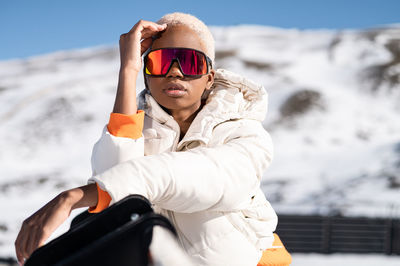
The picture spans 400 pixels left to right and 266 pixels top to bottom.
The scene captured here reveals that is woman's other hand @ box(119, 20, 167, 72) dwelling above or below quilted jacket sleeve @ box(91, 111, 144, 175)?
above

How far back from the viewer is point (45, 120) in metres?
27.8

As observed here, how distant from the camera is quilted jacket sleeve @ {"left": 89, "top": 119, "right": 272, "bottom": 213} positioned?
2.84 feet

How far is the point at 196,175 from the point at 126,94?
30 cm

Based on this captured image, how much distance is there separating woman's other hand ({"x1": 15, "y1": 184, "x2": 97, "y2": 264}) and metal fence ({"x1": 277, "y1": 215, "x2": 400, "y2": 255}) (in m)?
8.01

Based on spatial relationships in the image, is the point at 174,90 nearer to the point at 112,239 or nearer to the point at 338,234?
the point at 112,239

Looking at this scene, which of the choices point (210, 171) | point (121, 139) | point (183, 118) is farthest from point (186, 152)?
point (183, 118)

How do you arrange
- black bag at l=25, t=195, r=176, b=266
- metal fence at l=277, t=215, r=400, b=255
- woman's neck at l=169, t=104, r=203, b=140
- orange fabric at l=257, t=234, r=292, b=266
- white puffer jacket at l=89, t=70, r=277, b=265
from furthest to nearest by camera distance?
metal fence at l=277, t=215, r=400, b=255 → woman's neck at l=169, t=104, r=203, b=140 → orange fabric at l=257, t=234, r=292, b=266 → white puffer jacket at l=89, t=70, r=277, b=265 → black bag at l=25, t=195, r=176, b=266

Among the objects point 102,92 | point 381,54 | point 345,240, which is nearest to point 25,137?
point 102,92

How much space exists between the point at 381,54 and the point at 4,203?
107ft

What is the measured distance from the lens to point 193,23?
4.59 feet

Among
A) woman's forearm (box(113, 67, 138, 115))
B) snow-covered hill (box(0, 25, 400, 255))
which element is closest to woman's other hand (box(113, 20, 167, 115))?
woman's forearm (box(113, 67, 138, 115))

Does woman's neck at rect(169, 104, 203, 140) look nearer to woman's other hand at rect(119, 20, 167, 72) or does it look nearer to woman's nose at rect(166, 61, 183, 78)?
woman's nose at rect(166, 61, 183, 78)

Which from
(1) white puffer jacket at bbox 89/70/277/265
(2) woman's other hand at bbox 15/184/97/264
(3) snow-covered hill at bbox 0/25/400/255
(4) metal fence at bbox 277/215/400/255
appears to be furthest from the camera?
(3) snow-covered hill at bbox 0/25/400/255

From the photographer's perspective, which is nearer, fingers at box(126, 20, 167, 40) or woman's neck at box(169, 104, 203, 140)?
fingers at box(126, 20, 167, 40)
